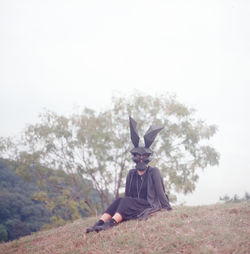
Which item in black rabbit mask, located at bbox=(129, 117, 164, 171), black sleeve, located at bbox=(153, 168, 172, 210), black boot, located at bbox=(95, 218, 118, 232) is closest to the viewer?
black boot, located at bbox=(95, 218, 118, 232)

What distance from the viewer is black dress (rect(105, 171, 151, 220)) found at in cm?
716

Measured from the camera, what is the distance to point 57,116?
19.4 meters

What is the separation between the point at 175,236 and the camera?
206 inches

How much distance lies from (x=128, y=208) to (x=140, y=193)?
762 millimetres

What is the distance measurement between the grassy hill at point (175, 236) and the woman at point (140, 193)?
0.32 meters

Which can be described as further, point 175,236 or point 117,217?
point 117,217

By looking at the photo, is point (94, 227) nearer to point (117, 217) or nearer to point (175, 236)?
point (117, 217)

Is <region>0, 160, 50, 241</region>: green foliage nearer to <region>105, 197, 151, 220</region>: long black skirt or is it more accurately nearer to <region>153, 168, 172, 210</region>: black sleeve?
<region>105, 197, 151, 220</region>: long black skirt

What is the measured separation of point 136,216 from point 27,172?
1373 cm

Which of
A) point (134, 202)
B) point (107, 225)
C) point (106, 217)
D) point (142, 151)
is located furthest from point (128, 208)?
point (142, 151)

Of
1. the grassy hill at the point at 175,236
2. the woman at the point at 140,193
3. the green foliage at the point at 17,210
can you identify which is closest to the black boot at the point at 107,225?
the woman at the point at 140,193

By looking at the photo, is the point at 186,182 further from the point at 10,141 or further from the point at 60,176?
the point at 10,141

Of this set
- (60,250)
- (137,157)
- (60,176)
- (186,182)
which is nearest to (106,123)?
(60,176)

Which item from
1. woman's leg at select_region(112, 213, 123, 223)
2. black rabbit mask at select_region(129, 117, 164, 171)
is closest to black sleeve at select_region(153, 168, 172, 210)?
black rabbit mask at select_region(129, 117, 164, 171)
